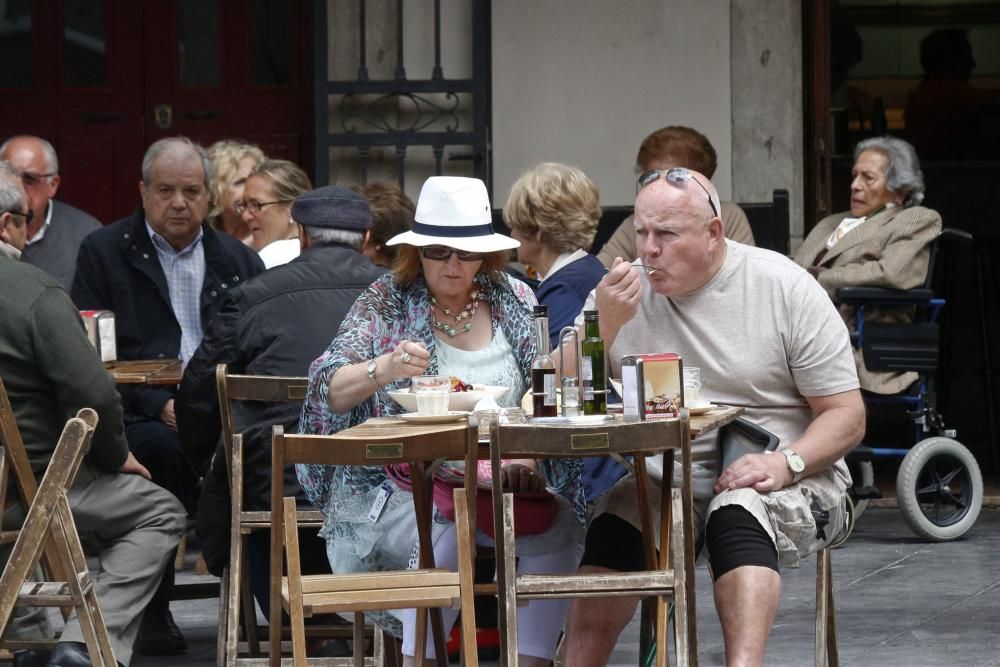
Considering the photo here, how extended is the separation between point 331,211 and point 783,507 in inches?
71.9

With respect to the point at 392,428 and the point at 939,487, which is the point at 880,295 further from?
the point at 392,428

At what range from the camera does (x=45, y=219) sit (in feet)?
25.3

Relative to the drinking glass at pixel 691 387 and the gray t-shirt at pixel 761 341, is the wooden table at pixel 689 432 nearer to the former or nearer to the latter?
the drinking glass at pixel 691 387

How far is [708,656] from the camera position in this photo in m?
5.62

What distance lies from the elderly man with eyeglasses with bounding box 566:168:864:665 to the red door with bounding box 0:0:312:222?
14.7 feet

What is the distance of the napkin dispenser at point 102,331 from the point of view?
20.2ft

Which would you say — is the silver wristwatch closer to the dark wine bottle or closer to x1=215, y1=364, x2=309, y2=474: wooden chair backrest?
the dark wine bottle

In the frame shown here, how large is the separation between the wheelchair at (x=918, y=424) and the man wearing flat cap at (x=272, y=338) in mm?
2698

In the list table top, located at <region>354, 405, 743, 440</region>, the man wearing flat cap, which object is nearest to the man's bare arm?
table top, located at <region>354, 405, 743, 440</region>

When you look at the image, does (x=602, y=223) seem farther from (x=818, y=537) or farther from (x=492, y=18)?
(x=818, y=537)

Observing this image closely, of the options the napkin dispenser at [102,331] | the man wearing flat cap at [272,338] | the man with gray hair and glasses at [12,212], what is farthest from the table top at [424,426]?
the napkin dispenser at [102,331]

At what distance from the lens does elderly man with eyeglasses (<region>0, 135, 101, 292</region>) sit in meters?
7.66

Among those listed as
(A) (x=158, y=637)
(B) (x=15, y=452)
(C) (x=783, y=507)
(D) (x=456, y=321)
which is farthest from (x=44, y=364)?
(C) (x=783, y=507)

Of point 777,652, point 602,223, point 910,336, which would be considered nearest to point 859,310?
point 910,336
